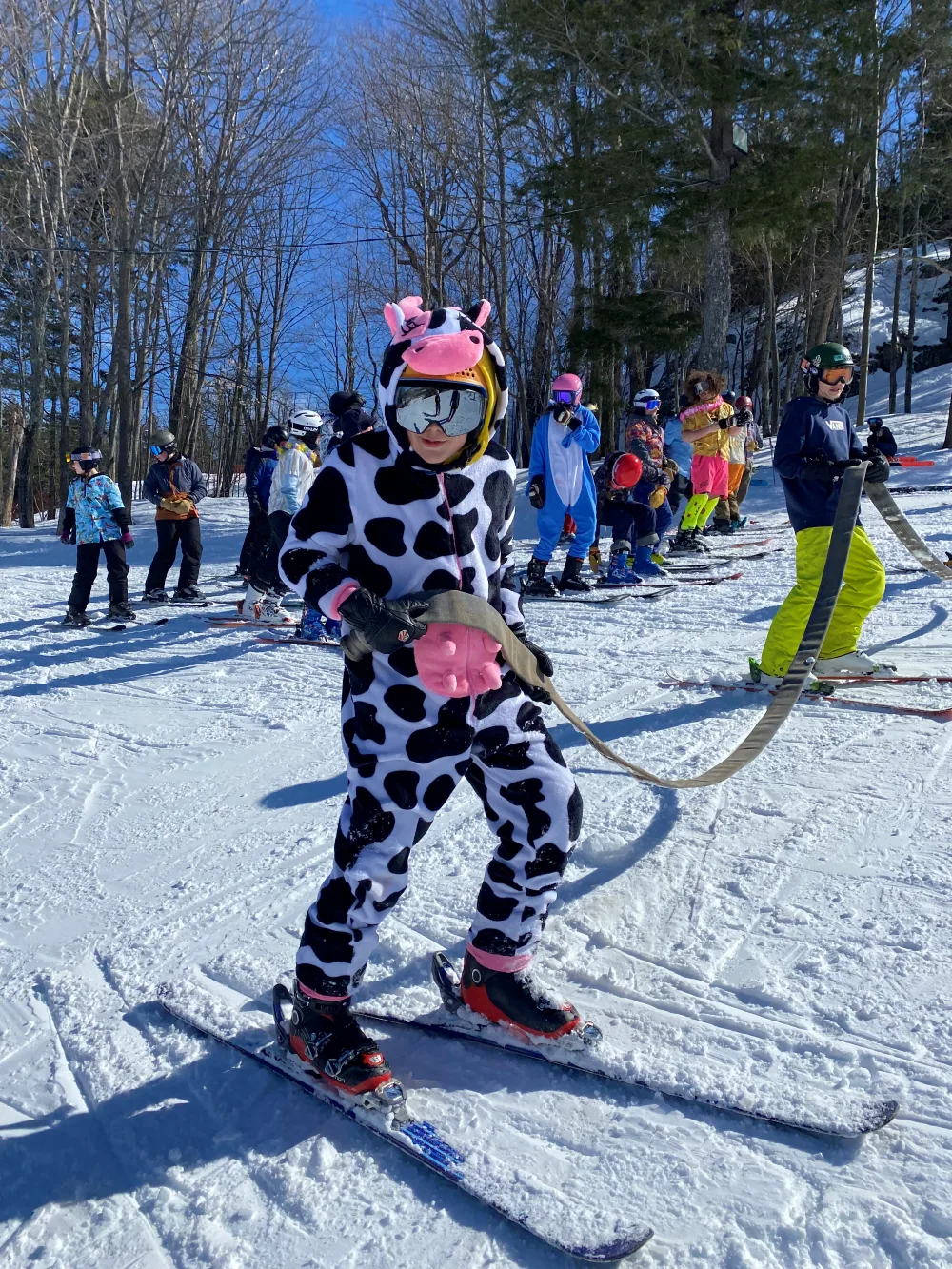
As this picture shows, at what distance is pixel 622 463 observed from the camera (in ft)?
29.9

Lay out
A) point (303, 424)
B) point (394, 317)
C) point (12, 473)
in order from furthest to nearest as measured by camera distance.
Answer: point (12, 473) < point (303, 424) < point (394, 317)

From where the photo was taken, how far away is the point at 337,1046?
2.10 meters

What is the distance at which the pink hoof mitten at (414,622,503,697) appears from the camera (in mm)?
1954

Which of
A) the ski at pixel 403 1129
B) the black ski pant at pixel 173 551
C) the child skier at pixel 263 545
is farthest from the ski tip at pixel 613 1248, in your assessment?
the black ski pant at pixel 173 551

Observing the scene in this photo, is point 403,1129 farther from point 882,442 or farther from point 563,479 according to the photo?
point 563,479

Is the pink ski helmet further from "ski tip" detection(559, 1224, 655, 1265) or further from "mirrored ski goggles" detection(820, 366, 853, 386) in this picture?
"ski tip" detection(559, 1224, 655, 1265)

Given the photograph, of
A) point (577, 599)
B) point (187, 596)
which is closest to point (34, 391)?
point (187, 596)

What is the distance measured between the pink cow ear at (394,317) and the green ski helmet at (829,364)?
3.12 metres

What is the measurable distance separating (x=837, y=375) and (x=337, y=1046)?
4084 millimetres

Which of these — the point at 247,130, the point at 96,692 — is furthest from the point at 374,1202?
the point at 247,130

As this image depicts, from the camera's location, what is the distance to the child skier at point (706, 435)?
1024 cm

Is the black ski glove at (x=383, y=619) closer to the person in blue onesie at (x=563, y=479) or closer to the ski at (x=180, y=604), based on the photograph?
the person in blue onesie at (x=563, y=479)

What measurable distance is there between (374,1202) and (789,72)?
17.2 meters

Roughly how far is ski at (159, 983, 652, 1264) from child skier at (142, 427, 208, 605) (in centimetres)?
793
